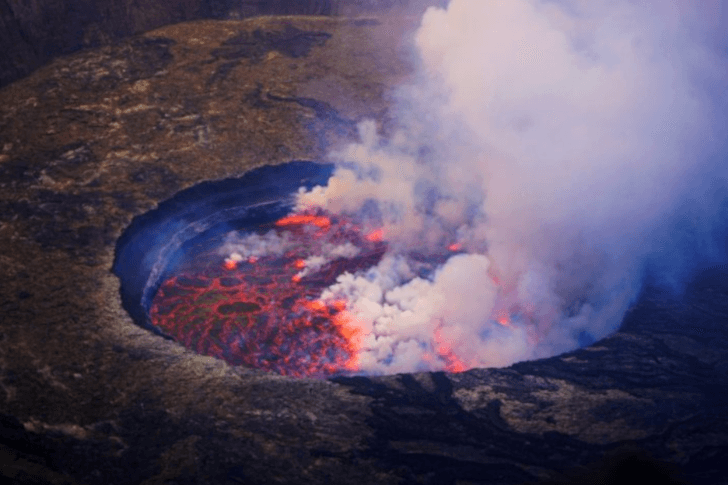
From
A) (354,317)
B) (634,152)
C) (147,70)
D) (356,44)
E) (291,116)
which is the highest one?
(356,44)

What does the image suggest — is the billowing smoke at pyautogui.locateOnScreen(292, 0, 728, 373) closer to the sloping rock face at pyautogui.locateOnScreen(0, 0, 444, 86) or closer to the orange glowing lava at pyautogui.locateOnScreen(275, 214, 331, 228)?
the orange glowing lava at pyautogui.locateOnScreen(275, 214, 331, 228)

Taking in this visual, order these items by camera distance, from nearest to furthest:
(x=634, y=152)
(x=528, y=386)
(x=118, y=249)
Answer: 1. (x=528, y=386)
2. (x=118, y=249)
3. (x=634, y=152)

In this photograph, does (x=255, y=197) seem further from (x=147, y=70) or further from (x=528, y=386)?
(x=528, y=386)

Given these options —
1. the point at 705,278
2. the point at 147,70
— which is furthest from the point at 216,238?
the point at 705,278

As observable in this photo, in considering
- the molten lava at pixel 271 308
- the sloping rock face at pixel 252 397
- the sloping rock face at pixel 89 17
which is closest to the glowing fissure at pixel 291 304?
the molten lava at pixel 271 308

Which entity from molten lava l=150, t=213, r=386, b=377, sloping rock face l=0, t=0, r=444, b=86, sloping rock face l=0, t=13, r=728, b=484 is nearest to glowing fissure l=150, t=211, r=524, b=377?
molten lava l=150, t=213, r=386, b=377

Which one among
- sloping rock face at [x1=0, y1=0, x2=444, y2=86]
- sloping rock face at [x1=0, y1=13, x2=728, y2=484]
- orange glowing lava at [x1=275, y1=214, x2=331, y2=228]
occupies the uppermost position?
sloping rock face at [x1=0, y1=0, x2=444, y2=86]
